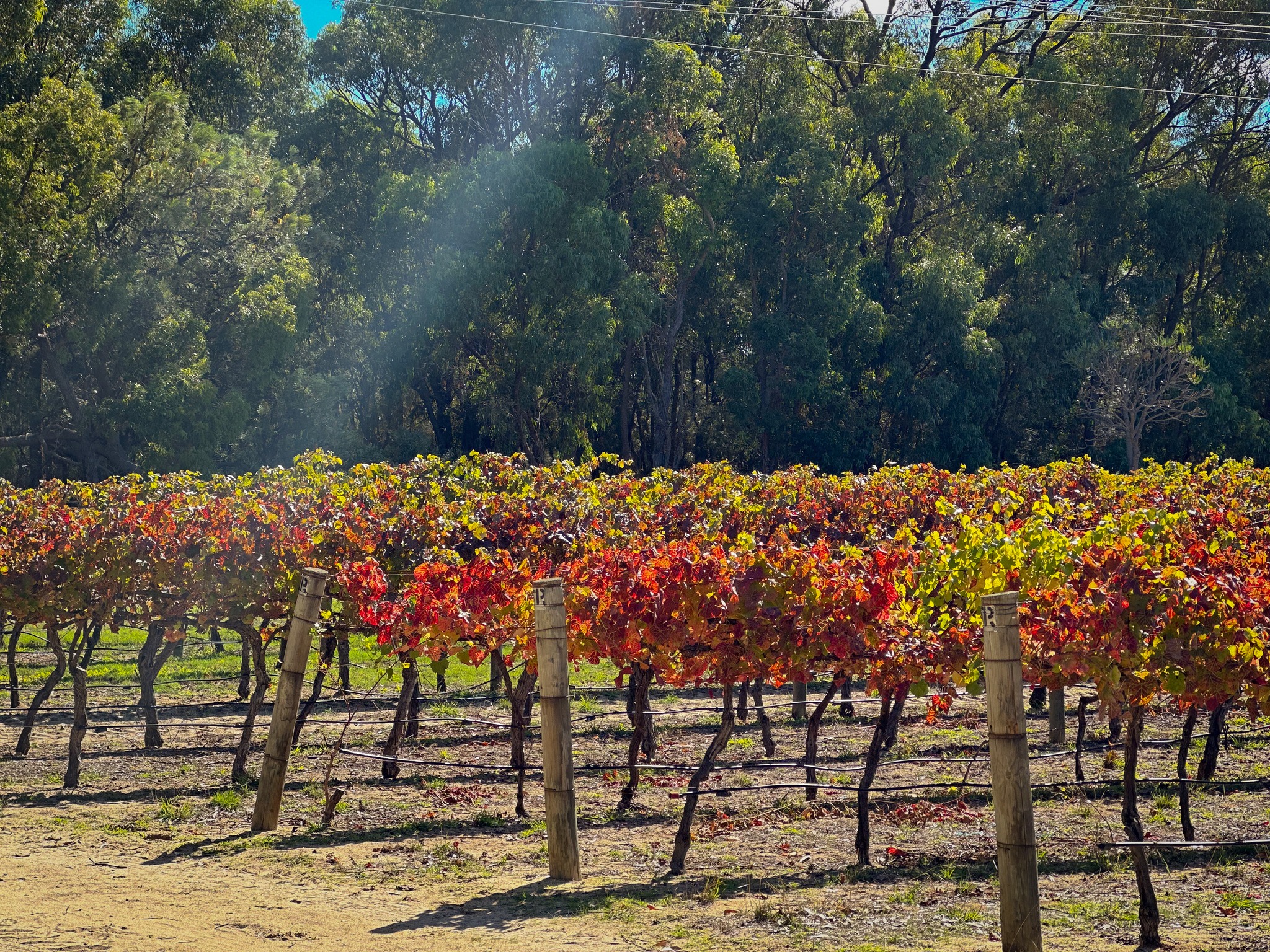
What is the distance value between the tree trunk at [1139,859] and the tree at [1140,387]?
36.1 metres

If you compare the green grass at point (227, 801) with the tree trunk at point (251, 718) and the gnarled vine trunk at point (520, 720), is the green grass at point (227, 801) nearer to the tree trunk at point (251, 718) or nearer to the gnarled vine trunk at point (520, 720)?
the tree trunk at point (251, 718)

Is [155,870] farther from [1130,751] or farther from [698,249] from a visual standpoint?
[698,249]

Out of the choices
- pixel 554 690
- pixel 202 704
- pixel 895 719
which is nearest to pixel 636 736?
pixel 895 719

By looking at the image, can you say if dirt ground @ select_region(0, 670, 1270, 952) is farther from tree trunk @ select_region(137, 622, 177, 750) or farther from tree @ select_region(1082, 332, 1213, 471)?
tree @ select_region(1082, 332, 1213, 471)

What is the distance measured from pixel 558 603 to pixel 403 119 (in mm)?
40367

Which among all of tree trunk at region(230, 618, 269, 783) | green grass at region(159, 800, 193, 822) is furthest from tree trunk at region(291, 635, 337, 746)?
green grass at region(159, 800, 193, 822)

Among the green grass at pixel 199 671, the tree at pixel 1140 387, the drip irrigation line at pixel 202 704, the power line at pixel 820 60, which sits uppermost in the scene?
the power line at pixel 820 60

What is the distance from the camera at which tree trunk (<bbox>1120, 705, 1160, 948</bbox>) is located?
247 inches

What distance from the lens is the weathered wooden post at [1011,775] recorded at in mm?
5758

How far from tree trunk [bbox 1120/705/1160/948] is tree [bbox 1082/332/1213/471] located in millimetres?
36108

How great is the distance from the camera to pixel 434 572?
29.3 feet

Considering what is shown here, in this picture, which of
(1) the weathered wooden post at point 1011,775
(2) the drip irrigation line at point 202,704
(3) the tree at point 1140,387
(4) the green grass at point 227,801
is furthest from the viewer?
(3) the tree at point 1140,387

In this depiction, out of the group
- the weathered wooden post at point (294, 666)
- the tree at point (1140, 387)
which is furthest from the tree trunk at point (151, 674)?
the tree at point (1140, 387)

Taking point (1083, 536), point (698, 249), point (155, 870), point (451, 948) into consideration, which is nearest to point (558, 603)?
point (451, 948)
